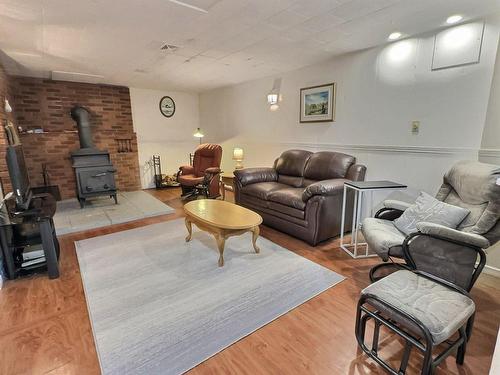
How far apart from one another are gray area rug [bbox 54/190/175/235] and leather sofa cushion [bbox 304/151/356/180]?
224cm

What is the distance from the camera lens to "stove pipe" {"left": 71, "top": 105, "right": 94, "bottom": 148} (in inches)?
180

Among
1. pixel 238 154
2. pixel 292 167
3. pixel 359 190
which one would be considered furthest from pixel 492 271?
pixel 238 154

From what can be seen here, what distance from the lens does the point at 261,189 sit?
133 inches

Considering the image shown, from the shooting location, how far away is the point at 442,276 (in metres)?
1.69

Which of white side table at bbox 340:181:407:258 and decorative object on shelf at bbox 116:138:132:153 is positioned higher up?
decorative object on shelf at bbox 116:138:132:153

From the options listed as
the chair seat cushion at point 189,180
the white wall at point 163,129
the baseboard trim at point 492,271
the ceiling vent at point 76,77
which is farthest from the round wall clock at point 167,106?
the baseboard trim at point 492,271

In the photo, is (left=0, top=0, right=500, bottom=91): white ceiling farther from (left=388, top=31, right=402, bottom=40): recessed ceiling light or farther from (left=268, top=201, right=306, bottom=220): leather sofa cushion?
(left=268, top=201, right=306, bottom=220): leather sofa cushion

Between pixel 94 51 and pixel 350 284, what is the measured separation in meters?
3.70

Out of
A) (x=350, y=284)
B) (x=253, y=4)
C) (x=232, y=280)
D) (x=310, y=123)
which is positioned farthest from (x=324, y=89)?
(x=232, y=280)

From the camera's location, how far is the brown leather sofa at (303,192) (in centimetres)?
272

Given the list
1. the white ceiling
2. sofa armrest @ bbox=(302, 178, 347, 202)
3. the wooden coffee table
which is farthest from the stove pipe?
sofa armrest @ bbox=(302, 178, 347, 202)

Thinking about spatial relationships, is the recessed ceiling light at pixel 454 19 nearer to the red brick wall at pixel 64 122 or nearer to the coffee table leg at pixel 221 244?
the coffee table leg at pixel 221 244

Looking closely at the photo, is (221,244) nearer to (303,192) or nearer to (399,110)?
(303,192)

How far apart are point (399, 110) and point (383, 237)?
5.49ft
